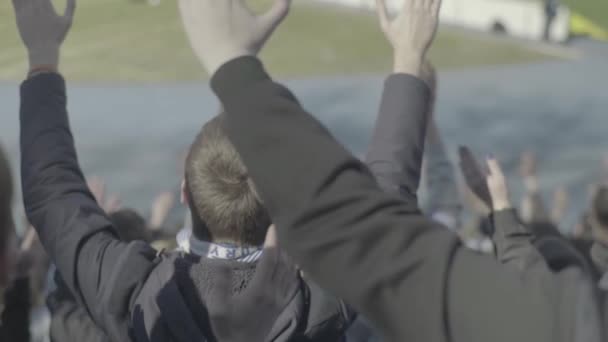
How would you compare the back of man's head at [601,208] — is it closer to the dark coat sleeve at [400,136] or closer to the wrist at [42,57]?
the dark coat sleeve at [400,136]

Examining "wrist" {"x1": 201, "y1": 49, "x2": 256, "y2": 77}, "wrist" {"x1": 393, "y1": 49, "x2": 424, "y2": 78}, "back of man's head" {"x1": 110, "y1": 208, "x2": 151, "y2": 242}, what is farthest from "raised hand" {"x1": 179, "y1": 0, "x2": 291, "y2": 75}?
"back of man's head" {"x1": 110, "y1": 208, "x2": 151, "y2": 242}

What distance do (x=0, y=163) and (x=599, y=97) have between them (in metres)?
10.7

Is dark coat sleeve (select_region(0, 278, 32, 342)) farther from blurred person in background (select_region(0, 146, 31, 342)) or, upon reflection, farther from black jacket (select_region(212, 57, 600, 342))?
black jacket (select_region(212, 57, 600, 342))

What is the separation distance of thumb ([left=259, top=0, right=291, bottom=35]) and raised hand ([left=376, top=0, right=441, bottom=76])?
1.37 feet

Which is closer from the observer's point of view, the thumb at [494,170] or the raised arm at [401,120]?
the raised arm at [401,120]

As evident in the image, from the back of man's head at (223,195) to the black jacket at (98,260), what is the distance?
0.09 metres

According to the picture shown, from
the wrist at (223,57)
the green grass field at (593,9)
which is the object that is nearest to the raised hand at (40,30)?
the wrist at (223,57)

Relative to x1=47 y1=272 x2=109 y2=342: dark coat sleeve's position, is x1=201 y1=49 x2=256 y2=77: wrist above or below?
above

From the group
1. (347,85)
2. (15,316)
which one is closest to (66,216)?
(15,316)

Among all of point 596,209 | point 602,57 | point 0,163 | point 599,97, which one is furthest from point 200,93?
point 0,163

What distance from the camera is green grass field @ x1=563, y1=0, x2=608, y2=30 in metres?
17.2

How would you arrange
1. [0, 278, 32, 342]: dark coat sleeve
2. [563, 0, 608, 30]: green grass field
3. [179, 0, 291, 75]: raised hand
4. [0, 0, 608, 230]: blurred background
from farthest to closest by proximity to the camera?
[563, 0, 608, 30]: green grass field
[0, 0, 608, 230]: blurred background
[0, 278, 32, 342]: dark coat sleeve
[179, 0, 291, 75]: raised hand

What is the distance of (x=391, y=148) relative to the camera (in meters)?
1.84

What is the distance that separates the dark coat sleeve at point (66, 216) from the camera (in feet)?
5.77
